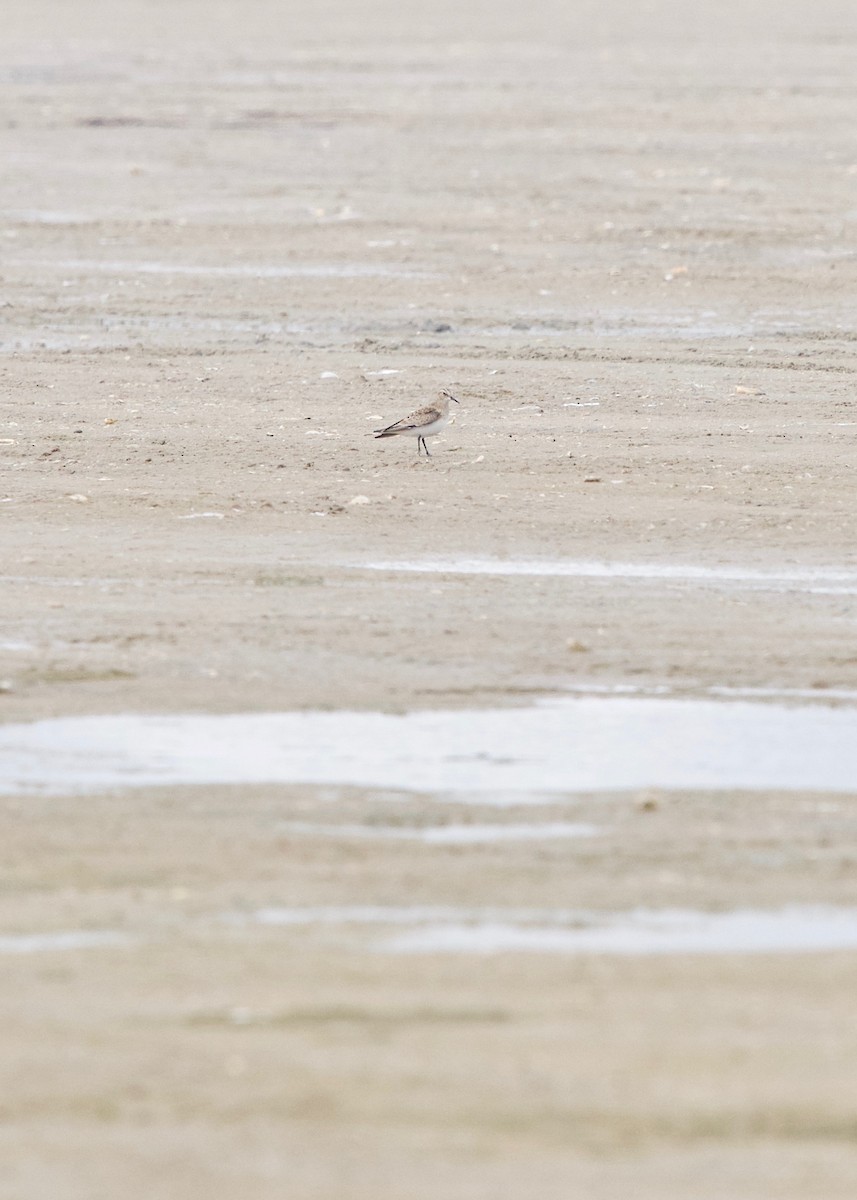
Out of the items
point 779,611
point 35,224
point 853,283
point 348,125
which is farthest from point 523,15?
point 779,611

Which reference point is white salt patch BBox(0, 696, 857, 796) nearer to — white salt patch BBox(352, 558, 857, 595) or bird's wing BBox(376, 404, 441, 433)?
white salt patch BBox(352, 558, 857, 595)

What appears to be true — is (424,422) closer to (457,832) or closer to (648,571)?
(648,571)

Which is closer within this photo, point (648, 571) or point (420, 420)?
point (648, 571)

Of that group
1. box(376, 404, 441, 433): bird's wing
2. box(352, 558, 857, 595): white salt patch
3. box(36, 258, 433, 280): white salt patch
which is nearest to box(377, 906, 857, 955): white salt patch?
box(352, 558, 857, 595): white salt patch

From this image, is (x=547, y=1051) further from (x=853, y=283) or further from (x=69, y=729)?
(x=853, y=283)

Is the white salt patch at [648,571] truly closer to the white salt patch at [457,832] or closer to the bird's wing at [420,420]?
the bird's wing at [420,420]

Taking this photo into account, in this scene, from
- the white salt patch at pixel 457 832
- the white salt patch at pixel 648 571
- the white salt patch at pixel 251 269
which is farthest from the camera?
the white salt patch at pixel 251 269

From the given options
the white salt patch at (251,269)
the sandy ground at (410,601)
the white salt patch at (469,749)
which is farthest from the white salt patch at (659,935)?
the white salt patch at (251,269)

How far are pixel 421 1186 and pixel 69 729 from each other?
356 cm

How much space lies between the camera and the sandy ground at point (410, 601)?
496cm

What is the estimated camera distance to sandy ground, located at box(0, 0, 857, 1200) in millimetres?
4965

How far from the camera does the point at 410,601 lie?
967 cm

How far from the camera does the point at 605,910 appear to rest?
6.18 meters

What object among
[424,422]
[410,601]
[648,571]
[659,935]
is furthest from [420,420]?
[659,935]
